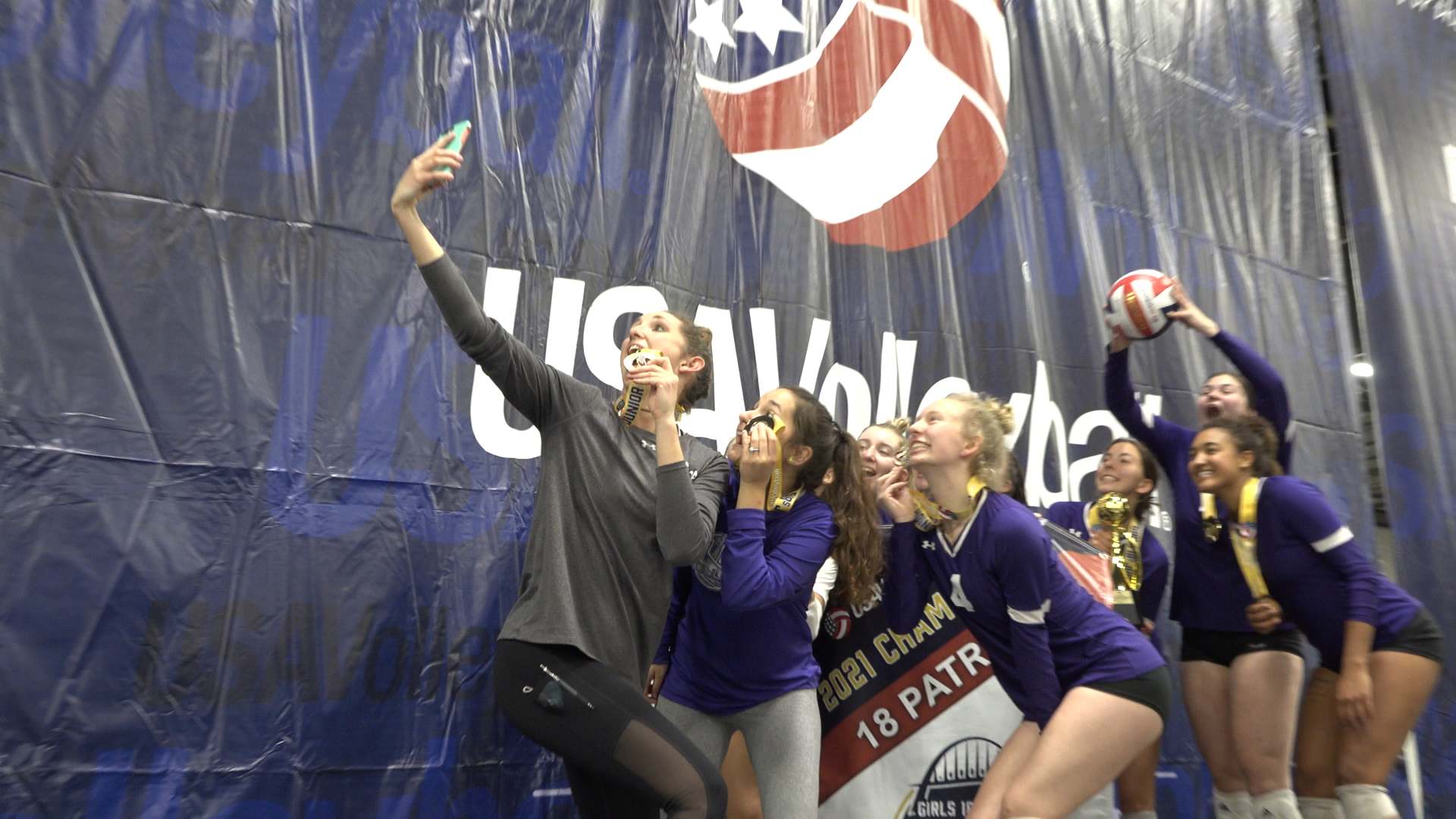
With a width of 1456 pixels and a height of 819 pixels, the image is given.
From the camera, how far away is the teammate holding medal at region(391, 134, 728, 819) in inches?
87.9

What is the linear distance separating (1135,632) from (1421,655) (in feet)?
4.37

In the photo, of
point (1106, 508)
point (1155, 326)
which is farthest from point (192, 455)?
point (1155, 326)

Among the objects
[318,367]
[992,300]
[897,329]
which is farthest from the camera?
[992,300]

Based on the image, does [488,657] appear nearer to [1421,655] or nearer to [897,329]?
[897,329]

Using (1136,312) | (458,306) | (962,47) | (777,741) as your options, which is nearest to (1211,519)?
(1136,312)

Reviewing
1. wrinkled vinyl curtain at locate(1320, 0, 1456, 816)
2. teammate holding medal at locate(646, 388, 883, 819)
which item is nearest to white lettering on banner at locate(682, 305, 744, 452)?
teammate holding medal at locate(646, 388, 883, 819)

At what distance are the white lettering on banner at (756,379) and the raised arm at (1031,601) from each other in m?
1.20

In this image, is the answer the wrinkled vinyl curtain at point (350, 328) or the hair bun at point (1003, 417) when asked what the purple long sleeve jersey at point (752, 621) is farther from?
the wrinkled vinyl curtain at point (350, 328)

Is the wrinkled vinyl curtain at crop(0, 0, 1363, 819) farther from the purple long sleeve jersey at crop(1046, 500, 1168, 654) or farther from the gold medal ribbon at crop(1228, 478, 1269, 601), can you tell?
the gold medal ribbon at crop(1228, 478, 1269, 601)

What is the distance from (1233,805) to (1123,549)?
0.89 meters

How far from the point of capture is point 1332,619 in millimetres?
3398

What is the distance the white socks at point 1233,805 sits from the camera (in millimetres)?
3529

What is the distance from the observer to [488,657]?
125 inches

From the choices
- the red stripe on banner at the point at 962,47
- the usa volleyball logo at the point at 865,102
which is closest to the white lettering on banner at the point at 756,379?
the usa volleyball logo at the point at 865,102
